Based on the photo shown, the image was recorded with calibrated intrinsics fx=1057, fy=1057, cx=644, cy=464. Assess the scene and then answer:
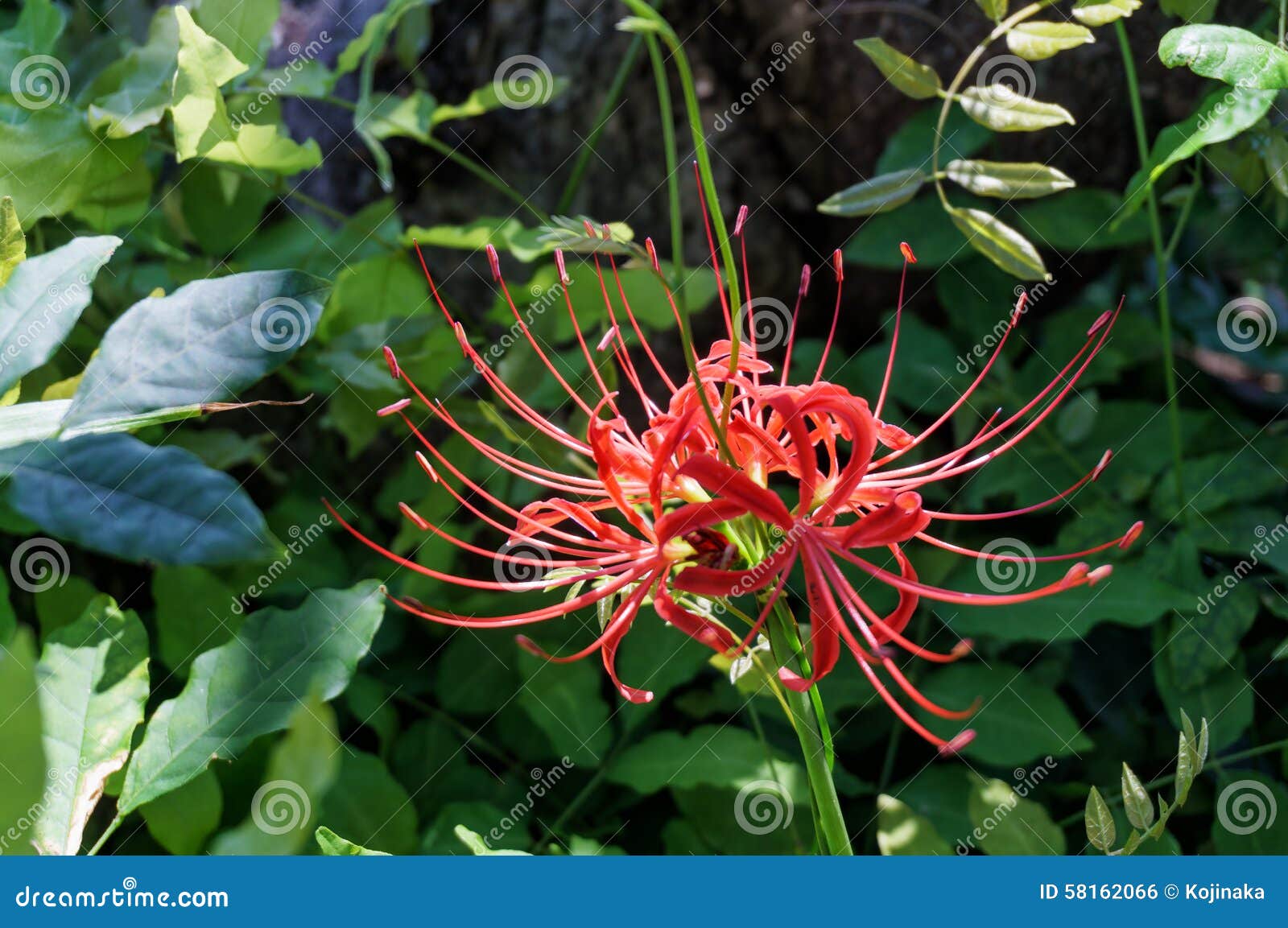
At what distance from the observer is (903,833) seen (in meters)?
1.03

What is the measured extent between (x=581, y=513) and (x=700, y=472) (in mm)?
125

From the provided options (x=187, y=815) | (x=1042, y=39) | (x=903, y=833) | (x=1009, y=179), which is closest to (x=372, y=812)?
(x=187, y=815)

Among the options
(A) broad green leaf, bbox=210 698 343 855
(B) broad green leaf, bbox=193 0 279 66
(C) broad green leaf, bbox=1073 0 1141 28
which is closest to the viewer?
(A) broad green leaf, bbox=210 698 343 855

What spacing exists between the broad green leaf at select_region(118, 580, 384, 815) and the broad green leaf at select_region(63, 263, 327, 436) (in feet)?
0.74

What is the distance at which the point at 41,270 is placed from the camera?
807 millimetres

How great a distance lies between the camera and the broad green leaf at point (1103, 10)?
94 cm

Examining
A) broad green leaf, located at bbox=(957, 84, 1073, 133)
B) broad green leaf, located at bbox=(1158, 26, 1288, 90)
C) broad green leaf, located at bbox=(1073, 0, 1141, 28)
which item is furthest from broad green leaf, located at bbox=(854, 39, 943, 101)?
broad green leaf, located at bbox=(1158, 26, 1288, 90)

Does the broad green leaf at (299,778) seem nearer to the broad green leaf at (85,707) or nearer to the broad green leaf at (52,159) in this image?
the broad green leaf at (85,707)

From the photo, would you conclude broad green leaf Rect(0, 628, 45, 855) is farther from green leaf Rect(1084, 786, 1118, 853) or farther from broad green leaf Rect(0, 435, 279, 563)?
green leaf Rect(1084, 786, 1118, 853)

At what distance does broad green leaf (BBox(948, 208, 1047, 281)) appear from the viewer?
3.19 feet

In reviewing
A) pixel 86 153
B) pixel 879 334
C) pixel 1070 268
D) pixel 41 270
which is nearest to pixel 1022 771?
pixel 879 334

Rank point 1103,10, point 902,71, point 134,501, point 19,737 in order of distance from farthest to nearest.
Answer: point 902,71
point 1103,10
point 134,501
point 19,737

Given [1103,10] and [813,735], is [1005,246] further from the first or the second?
[813,735]

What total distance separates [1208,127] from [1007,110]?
0.59ft
